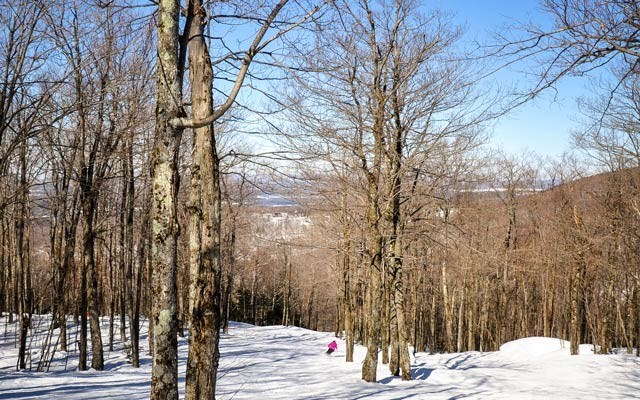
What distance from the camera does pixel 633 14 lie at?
379 cm

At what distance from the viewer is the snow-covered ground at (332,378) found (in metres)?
8.71

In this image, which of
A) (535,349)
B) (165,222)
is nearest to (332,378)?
(165,222)

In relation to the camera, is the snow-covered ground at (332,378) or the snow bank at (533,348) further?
the snow bank at (533,348)

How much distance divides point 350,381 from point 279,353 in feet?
27.9

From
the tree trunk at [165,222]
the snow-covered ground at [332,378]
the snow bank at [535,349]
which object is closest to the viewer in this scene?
the tree trunk at [165,222]

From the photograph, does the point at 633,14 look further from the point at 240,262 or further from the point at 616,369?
the point at 240,262

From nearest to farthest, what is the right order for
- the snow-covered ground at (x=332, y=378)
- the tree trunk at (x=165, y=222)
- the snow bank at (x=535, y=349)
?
the tree trunk at (x=165, y=222), the snow-covered ground at (x=332, y=378), the snow bank at (x=535, y=349)

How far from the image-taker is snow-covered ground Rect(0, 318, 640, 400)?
8.71 metres

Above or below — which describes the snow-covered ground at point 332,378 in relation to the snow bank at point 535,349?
above

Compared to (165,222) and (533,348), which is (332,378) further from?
(533,348)

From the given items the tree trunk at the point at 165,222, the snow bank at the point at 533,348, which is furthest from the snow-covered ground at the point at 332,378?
the tree trunk at the point at 165,222

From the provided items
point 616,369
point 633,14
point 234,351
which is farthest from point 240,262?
point 633,14

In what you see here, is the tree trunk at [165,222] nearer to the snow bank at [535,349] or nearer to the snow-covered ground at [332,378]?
the snow-covered ground at [332,378]

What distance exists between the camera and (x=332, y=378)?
37.9 ft
